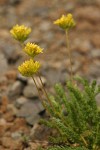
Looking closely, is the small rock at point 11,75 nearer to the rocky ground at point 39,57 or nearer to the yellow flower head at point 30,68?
the rocky ground at point 39,57

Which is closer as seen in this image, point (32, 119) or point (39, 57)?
point (32, 119)

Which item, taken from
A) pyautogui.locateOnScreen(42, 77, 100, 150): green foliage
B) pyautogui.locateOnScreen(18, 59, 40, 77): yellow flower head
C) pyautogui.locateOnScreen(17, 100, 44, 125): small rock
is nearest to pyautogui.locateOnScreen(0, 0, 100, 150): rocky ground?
pyautogui.locateOnScreen(17, 100, 44, 125): small rock

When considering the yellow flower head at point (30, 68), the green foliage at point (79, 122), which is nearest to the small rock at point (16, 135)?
the green foliage at point (79, 122)

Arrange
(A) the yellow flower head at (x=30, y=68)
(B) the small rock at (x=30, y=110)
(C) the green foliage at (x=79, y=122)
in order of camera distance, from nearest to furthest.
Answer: (A) the yellow flower head at (x=30, y=68) < (C) the green foliage at (x=79, y=122) < (B) the small rock at (x=30, y=110)

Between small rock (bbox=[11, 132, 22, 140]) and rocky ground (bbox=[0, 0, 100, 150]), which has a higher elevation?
rocky ground (bbox=[0, 0, 100, 150])

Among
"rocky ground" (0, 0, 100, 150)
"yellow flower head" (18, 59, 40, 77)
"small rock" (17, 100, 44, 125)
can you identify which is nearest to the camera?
"yellow flower head" (18, 59, 40, 77)

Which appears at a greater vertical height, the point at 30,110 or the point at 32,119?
the point at 30,110

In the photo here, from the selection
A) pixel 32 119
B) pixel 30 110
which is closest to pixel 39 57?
pixel 30 110

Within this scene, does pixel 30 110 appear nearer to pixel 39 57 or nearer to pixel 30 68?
pixel 30 68

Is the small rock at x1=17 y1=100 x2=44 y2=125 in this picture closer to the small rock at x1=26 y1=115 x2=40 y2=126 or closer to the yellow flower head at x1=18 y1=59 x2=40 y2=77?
the small rock at x1=26 y1=115 x2=40 y2=126

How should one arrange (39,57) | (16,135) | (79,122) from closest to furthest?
1. (79,122)
2. (16,135)
3. (39,57)
